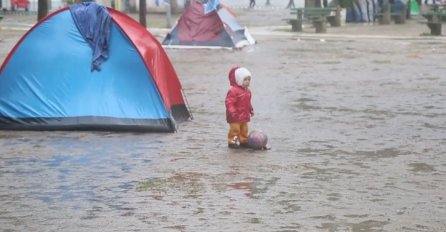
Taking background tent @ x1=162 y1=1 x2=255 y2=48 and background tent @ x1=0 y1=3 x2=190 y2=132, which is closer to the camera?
background tent @ x1=0 y1=3 x2=190 y2=132

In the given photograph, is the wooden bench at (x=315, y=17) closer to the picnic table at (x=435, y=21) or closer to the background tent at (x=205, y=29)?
the picnic table at (x=435, y=21)

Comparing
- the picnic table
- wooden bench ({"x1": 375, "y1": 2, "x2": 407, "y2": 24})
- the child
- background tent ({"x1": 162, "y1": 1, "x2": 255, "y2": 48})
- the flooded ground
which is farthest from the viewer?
wooden bench ({"x1": 375, "y1": 2, "x2": 407, "y2": 24})

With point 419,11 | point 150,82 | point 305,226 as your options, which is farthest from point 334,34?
point 305,226

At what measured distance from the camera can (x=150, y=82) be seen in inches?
494

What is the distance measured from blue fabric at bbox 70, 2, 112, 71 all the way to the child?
2265 mm

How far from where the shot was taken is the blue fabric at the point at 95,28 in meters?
12.7

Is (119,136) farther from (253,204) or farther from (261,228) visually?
(261,228)

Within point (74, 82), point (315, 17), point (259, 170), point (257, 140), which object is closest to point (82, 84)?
point (74, 82)

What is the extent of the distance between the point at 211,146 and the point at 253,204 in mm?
3264

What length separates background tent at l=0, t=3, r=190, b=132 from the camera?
12516 mm

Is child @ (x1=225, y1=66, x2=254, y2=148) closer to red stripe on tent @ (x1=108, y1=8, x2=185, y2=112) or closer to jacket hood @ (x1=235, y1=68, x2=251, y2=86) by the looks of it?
jacket hood @ (x1=235, y1=68, x2=251, y2=86)

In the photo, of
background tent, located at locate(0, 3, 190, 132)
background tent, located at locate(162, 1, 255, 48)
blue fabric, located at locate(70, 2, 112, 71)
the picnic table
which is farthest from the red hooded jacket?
the picnic table

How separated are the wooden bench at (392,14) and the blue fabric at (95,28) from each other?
2915 cm

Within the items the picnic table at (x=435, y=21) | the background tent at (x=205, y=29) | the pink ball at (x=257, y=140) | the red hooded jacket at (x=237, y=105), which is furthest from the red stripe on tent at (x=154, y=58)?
the picnic table at (x=435, y=21)
